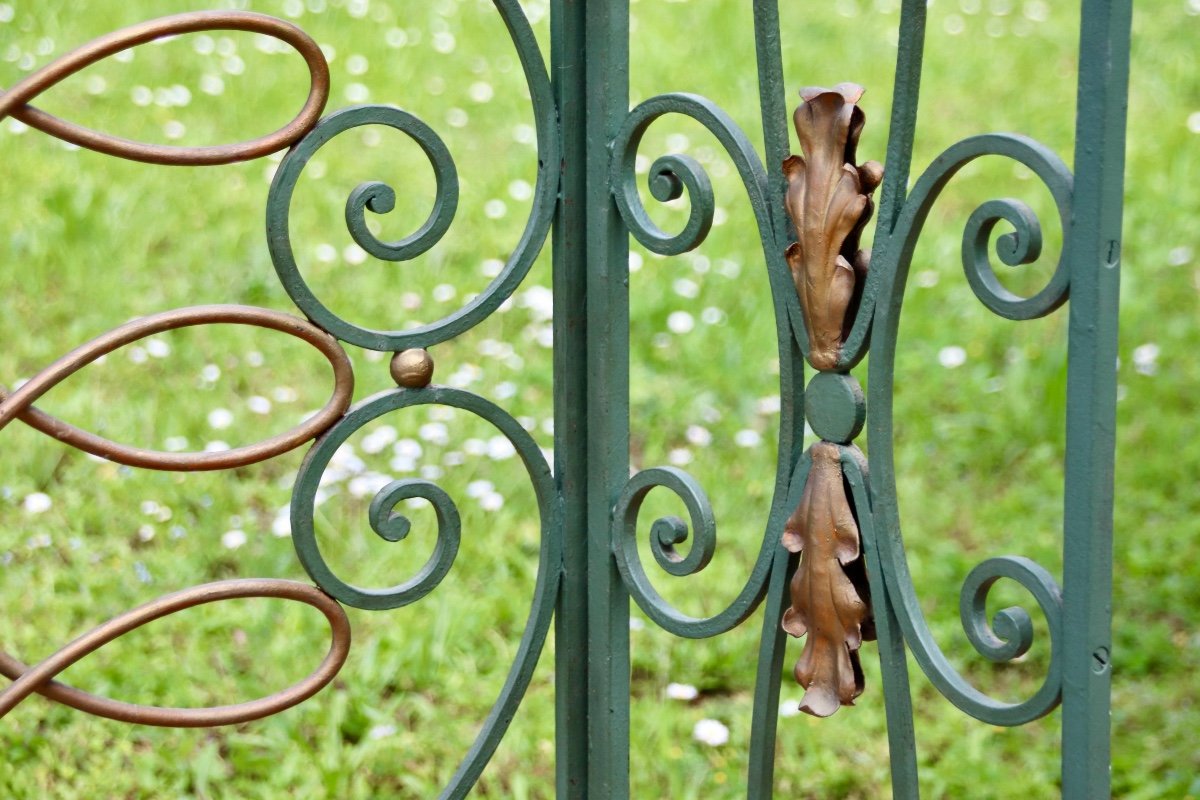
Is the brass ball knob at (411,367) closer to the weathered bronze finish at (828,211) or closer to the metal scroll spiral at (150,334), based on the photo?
the metal scroll spiral at (150,334)

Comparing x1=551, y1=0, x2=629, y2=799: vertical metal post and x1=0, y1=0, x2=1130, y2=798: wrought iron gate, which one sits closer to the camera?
x1=0, y1=0, x2=1130, y2=798: wrought iron gate

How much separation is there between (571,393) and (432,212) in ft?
0.73

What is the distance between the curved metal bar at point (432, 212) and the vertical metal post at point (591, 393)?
0.02 meters

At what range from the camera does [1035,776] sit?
200 centimetres

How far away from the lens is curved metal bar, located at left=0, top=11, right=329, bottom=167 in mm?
1034

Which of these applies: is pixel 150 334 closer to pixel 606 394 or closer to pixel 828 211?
pixel 606 394

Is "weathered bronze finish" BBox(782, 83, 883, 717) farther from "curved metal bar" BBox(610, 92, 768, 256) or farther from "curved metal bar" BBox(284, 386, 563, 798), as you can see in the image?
"curved metal bar" BBox(284, 386, 563, 798)

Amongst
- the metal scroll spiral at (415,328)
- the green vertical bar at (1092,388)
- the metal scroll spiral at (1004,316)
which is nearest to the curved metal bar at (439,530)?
the metal scroll spiral at (415,328)

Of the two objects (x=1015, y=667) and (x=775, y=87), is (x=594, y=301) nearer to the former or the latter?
(x=775, y=87)

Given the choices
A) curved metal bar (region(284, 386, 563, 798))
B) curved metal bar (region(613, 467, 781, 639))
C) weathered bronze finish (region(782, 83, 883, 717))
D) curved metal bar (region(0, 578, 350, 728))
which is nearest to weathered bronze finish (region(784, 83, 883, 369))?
weathered bronze finish (region(782, 83, 883, 717))

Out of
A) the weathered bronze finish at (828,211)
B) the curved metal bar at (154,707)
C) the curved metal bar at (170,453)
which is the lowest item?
the curved metal bar at (154,707)

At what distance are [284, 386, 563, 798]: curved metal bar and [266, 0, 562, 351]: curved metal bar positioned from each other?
6cm

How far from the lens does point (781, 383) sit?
109cm

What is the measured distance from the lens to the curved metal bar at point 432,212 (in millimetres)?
1096
